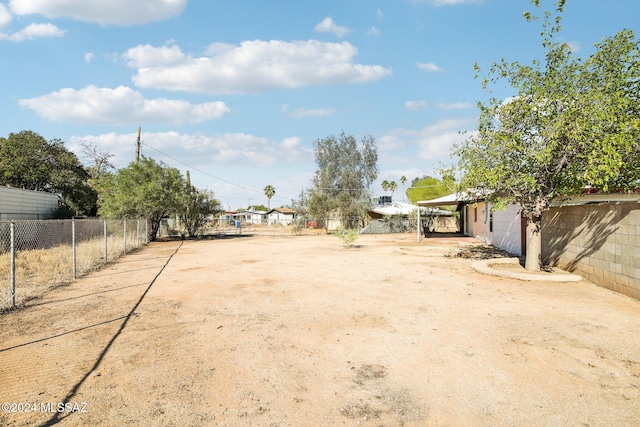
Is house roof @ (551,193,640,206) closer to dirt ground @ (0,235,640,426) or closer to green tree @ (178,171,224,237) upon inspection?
dirt ground @ (0,235,640,426)

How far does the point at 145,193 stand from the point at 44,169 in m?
16.6

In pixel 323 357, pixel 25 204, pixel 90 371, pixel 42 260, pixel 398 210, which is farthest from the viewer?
pixel 398 210

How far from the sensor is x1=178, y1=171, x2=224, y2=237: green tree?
2812cm

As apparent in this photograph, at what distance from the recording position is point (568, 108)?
944 centimetres

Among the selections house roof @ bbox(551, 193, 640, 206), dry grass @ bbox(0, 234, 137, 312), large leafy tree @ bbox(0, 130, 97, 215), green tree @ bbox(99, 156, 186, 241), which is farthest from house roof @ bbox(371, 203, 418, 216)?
large leafy tree @ bbox(0, 130, 97, 215)

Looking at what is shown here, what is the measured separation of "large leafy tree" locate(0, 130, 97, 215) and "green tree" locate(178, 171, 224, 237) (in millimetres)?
10494

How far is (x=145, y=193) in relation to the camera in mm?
24203

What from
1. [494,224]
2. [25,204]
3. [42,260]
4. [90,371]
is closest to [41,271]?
[42,260]

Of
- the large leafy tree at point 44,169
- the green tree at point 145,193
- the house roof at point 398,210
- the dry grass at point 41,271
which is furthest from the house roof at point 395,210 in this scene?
the large leafy tree at point 44,169

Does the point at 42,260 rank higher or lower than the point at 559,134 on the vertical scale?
lower

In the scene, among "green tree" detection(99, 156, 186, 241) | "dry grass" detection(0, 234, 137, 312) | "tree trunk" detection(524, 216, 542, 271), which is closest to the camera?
"dry grass" detection(0, 234, 137, 312)

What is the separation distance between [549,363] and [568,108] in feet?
24.2

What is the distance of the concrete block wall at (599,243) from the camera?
8047 mm

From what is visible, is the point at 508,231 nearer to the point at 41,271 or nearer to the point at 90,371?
the point at 90,371
